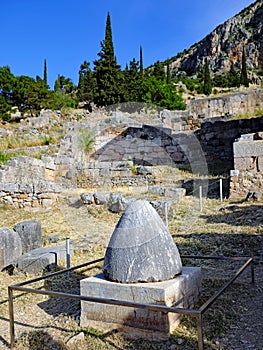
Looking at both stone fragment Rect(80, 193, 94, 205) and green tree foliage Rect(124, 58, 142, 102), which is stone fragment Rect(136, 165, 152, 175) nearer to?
stone fragment Rect(80, 193, 94, 205)

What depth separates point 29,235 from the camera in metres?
5.95

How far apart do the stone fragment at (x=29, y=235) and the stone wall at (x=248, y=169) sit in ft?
17.6

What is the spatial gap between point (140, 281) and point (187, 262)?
7.17ft

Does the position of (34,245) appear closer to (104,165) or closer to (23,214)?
(23,214)

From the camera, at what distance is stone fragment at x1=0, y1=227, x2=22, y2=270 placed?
17.3 ft

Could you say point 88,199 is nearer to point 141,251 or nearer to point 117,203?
point 117,203

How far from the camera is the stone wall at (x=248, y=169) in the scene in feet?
30.0

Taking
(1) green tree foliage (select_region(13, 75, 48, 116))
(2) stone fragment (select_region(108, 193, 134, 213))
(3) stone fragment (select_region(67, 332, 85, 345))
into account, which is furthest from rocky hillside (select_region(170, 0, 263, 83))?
(3) stone fragment (select_region(67, 332, 85, 345))

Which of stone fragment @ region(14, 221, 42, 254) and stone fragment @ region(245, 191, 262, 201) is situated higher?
stone fragment @ region(245, 191, 262, 201)

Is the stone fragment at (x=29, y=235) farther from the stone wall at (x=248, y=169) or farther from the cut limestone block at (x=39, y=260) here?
the stone wall at (x=248, y=169)

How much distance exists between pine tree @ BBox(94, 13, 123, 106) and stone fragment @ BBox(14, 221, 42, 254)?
717 inches

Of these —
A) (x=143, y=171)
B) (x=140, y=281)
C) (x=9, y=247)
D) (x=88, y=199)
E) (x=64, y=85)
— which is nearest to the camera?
(x=140, y=281)

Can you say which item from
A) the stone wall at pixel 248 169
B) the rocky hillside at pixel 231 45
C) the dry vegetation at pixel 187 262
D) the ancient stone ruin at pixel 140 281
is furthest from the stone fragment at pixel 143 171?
the rocky hillside at pixel 231 45

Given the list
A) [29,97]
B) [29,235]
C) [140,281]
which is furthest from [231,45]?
[140,281]
